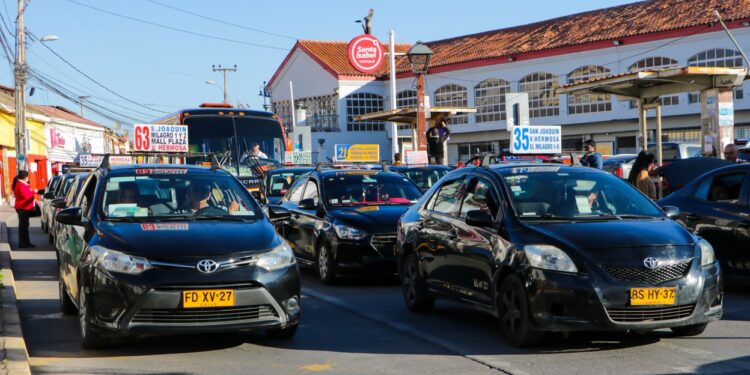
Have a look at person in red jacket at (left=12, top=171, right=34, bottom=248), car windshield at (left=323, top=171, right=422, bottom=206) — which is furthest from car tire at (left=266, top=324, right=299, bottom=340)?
person in red jacket at (left=12, top=171, right=34, bottom=248)

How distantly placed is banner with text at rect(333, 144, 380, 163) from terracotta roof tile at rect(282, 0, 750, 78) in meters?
20.2

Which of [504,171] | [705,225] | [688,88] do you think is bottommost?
[705,225]

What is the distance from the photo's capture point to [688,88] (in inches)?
828

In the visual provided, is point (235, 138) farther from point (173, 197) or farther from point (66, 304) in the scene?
point (173, 197)

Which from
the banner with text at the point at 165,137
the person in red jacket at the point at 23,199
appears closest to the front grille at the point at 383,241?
the person in red jacket at the point at 23,199

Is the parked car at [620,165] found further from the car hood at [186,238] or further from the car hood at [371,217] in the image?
the car hood at [186,238]

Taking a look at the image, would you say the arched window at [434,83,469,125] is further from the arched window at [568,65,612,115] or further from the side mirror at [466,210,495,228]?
the side mirror at [466,210,495,228]

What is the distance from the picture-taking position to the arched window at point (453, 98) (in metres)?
60.5

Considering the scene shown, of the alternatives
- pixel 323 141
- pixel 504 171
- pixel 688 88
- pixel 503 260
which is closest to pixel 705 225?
pixel 504 171

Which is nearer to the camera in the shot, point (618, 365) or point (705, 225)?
point (618, 365)

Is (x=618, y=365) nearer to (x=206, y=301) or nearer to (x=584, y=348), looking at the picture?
(x=584, y=348)

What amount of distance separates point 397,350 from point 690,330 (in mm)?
2569

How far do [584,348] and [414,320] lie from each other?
2.27 metres

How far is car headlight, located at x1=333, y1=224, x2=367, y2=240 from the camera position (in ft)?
43.5
